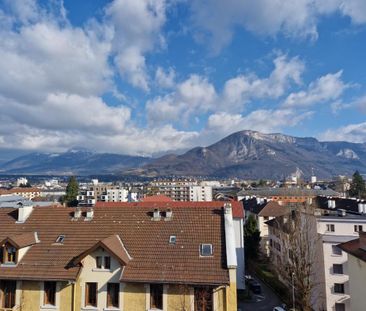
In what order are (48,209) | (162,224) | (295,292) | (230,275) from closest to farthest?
(230,275) → (162,224) → (48,209) → (295,292)

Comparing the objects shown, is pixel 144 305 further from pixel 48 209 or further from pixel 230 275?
pixel 48 209

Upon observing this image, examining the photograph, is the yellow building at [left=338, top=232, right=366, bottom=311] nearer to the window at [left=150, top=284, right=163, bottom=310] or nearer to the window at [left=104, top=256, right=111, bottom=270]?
the window at [left=150, top=284, right=163, bottom=310]

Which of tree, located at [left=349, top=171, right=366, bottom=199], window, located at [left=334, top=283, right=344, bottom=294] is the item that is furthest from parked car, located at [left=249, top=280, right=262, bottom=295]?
tree, located at [left=349, top=171, right=366, bottom=199]

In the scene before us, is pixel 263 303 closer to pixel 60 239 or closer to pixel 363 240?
pixel 363 240

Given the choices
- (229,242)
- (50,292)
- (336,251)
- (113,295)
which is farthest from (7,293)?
(336,251)

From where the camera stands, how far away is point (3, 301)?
23859 mm

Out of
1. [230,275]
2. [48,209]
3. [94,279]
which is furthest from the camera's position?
[48,209]

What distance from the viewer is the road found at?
1578 inches

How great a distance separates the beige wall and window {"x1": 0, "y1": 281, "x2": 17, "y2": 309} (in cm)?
2448

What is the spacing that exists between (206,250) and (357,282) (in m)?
10.4

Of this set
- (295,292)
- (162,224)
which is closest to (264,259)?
(295,292)

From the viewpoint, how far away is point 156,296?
74.5 ft

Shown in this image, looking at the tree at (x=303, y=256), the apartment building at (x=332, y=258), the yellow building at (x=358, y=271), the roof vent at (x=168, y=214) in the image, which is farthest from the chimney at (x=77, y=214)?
the apartment building at (x=332, y=258)

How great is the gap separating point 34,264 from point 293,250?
25.9 m
